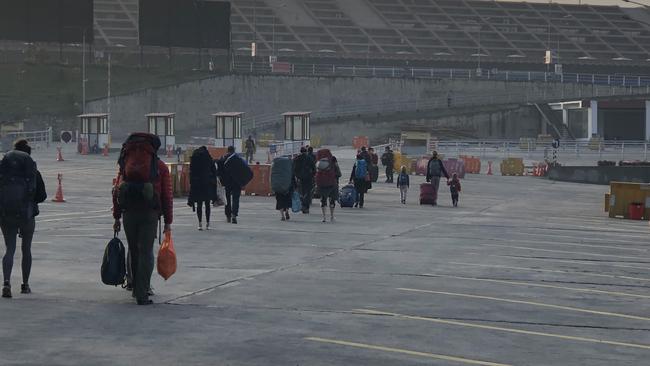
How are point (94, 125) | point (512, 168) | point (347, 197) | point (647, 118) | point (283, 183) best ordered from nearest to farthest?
point (283, 183) < point (347, 197) < point (512, 168) < point (94, 125) < point (647, 118)

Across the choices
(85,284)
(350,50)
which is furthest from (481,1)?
(85,284)

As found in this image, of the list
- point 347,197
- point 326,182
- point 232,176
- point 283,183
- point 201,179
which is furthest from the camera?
point 347,197

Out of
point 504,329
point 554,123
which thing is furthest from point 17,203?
point 554,123

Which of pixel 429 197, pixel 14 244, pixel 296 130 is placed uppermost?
pixel 296 130

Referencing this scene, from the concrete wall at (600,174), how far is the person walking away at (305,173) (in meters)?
32.6

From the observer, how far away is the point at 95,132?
7894cm

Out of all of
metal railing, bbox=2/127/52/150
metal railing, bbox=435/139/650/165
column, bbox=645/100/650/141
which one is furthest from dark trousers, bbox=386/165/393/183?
column, bbox=645/100/650/141

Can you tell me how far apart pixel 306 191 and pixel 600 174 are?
34943 mm

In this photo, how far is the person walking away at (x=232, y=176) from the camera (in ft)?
90.0

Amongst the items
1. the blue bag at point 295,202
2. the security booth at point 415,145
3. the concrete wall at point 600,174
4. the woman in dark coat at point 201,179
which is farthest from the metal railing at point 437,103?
the woman in dark coat at point 201,179

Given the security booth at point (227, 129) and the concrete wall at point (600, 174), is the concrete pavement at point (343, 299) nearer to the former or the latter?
the concrete wall at point (600, 174)

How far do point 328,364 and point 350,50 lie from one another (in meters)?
130

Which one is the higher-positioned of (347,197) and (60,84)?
(60,84)

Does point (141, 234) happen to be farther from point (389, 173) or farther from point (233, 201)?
point (389, 173)
